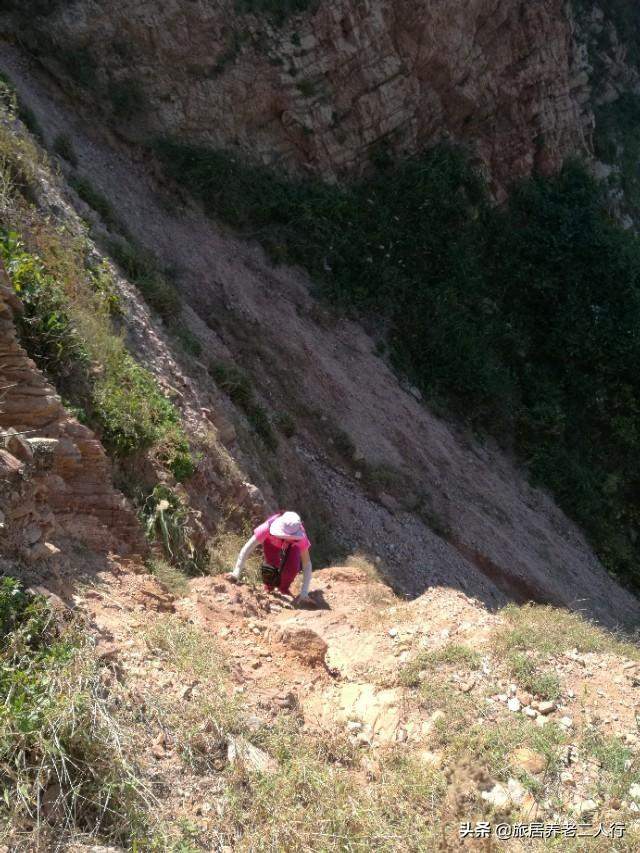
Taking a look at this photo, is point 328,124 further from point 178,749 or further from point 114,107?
point 178,749

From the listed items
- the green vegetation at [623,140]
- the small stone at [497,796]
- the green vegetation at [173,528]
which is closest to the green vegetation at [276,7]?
the green vegetation at [623,140]

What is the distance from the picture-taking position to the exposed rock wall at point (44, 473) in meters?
3.58

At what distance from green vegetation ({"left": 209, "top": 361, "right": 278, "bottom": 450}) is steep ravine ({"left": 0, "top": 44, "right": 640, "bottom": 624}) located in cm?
23

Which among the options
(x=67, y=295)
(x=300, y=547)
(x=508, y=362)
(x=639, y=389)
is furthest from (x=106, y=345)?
(x=639, y=389)

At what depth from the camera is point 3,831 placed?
235 centimetres

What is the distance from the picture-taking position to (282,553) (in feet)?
18.3

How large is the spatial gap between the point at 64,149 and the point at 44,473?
7.17m

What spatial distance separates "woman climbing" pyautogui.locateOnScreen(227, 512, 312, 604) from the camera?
534 centimetres

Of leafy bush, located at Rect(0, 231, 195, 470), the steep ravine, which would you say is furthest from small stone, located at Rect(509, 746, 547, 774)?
the steep ravine

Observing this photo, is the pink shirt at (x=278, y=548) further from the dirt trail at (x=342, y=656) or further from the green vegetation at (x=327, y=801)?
the green vegetation at (x=327, y=801)

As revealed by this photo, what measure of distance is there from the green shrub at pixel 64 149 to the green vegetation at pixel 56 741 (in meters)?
8.11

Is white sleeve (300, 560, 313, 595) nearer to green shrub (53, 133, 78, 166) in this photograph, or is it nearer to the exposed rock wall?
the exposed rock wall

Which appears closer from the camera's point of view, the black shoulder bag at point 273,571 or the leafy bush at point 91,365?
the leafy bush at point 91,365

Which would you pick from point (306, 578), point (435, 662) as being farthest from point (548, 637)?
point (306, 578)
